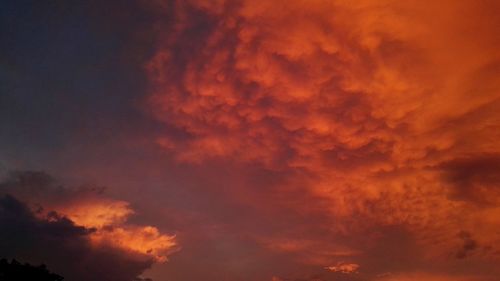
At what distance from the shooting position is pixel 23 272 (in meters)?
83.5

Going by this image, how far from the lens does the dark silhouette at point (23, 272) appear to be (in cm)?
8209

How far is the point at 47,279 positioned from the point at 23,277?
3426 millimetres

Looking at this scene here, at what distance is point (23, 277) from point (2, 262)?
11.9 ft

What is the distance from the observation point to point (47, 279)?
279 ft

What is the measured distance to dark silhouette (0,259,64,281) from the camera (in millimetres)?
82088

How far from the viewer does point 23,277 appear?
83312 mm

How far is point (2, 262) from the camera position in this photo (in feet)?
271

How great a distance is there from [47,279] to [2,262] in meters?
6.78
